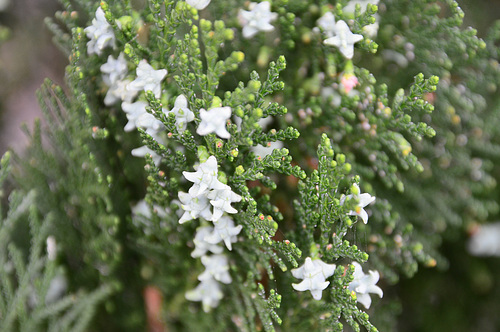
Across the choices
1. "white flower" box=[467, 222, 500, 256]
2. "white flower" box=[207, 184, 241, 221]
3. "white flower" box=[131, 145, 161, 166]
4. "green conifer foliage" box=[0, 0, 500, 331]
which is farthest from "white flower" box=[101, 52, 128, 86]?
"white flower" box=[467, 222, 500, 256]

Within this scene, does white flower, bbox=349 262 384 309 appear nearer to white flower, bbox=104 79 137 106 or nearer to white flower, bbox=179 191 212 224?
white flower, bbox=179 191 212 224

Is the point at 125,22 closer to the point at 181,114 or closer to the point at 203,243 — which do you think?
the point at 181,114

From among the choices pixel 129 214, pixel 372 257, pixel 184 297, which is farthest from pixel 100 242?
pixel 372 257

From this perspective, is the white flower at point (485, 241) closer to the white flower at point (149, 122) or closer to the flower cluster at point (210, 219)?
the flower cluster at point (210, 219)

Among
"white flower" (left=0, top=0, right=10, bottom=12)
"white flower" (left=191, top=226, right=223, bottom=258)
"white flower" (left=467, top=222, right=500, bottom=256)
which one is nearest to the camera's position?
"white flower" (left=191, top=226, right=223, bottom=258)

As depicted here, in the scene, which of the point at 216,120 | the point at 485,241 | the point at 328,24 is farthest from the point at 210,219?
the point at 485,241

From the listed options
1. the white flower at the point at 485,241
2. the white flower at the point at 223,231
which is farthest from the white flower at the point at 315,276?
the white flower at the point at 485,241
